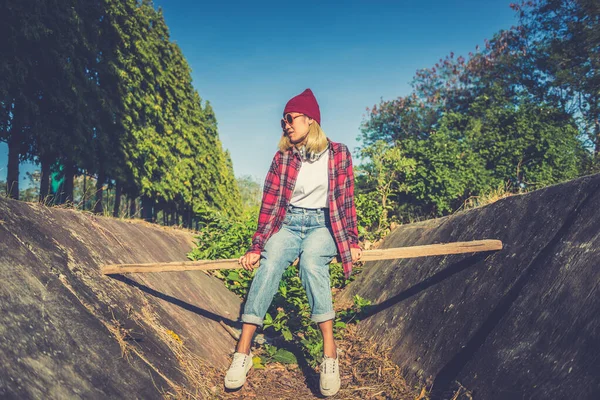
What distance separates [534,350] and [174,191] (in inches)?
640

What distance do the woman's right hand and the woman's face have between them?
3.20 feet

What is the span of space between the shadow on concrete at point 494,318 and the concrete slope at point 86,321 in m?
1.65

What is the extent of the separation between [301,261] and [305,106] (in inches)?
47.8

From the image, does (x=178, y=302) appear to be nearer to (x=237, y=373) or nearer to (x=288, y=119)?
(x=237, y=373)

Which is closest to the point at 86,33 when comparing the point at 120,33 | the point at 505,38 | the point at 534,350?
the point at 120,33

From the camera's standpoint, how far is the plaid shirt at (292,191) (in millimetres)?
3291

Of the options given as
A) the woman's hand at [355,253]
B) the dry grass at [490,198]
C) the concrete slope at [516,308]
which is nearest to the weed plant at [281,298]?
the woman's hand at [355,253]

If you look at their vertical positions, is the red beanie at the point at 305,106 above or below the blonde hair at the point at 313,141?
above

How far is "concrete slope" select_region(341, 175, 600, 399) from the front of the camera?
6.49ft

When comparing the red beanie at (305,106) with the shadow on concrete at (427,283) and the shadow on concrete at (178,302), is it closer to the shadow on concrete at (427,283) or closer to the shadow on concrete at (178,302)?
the shadow on concrete at (427,283)

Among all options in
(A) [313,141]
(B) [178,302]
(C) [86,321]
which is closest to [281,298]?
(B) [178,302]

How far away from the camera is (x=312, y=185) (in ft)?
10.9

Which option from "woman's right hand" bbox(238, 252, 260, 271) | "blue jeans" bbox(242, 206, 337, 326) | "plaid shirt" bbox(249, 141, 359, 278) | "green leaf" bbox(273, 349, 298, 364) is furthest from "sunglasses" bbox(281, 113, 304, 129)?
"green leaf" bbox(273, 349, 298, 364)

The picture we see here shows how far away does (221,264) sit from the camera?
323 centimetres
